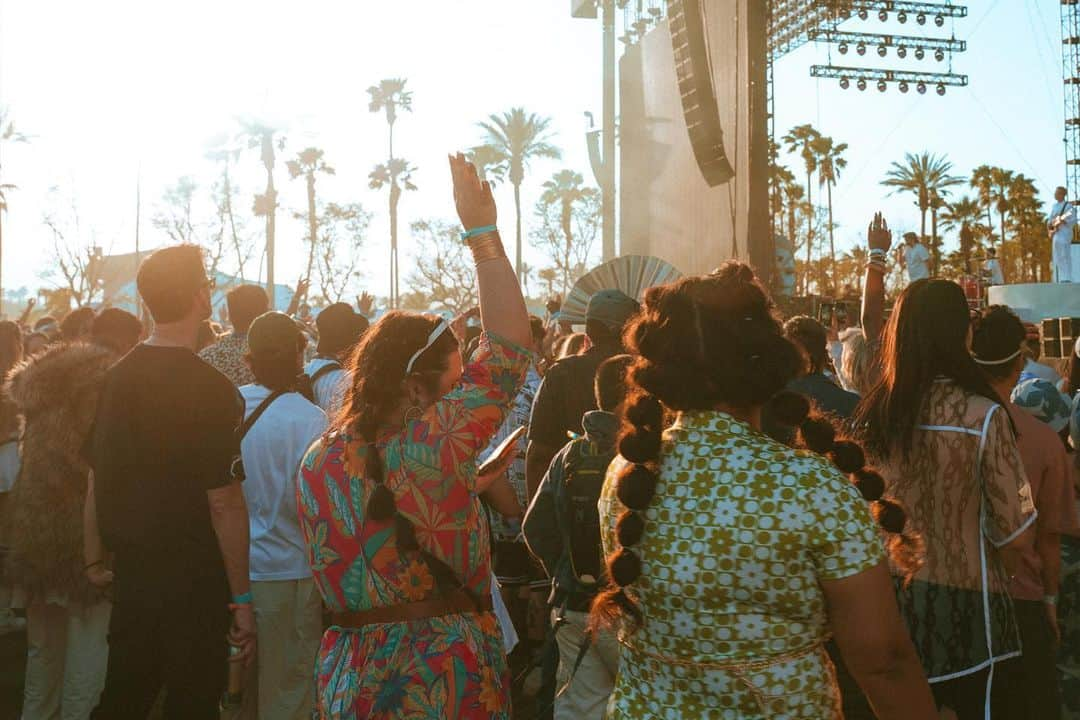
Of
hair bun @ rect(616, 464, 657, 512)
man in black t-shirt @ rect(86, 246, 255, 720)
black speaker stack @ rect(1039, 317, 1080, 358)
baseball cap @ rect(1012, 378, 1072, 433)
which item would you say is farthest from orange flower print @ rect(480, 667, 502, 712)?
black speaker stack @ rect(1039, 317, 1080, 358)

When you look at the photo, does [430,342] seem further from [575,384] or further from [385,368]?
[575,384]

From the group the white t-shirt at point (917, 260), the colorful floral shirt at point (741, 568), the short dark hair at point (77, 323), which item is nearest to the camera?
the colorful floral shirt at point (741, 568)

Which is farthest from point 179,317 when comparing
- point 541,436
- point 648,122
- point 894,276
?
point 894,276

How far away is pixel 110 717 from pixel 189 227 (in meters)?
43.7

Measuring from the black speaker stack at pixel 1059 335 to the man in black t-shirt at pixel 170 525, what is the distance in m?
15.1

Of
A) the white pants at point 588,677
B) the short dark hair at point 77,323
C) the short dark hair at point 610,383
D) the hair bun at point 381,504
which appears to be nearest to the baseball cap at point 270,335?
the short dark hair at point 610,383

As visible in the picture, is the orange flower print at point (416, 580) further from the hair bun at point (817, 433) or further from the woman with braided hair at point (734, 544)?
the hair bun at point (817, 433)

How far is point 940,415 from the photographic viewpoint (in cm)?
334

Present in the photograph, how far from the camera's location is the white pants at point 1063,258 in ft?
79.3

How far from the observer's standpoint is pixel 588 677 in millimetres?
4289

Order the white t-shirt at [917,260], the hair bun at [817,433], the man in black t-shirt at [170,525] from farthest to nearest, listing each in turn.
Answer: the white t-shirt at [917,260] < the man in black t-shirt at [170,525] < the hair bun at [817,433]

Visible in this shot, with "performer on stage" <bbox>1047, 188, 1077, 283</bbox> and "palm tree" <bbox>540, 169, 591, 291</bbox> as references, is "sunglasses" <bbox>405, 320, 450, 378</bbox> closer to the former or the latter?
"performer on stage" <bbox>1047, 188, 1077, 283</bbox>

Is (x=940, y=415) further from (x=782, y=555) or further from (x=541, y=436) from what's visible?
(x=541, y=436)

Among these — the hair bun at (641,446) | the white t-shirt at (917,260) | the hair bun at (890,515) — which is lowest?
the hair bun at (890,515)
